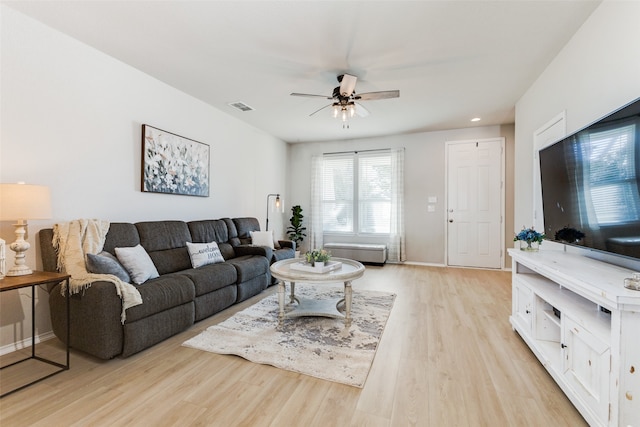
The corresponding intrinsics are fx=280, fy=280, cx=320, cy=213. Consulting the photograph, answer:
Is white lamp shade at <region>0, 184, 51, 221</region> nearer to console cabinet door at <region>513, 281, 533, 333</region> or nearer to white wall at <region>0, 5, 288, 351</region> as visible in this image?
white wall at <region>0, 5, 288, 351</region>

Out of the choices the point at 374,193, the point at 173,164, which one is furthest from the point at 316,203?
the point at 173,164

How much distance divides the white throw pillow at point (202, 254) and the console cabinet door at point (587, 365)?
321 centimetres

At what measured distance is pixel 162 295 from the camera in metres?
2.30

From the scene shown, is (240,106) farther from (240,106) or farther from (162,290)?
(162,290)

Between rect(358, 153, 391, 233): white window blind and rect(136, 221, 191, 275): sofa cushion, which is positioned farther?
rect(358, 153, 391, 233): white window blind

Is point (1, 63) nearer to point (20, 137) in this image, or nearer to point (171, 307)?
point (20, 137)

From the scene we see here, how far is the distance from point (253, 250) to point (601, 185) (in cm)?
351

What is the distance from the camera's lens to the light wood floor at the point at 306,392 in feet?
4.92

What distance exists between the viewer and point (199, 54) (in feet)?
9.27

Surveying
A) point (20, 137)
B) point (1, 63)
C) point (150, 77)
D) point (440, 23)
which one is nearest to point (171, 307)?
point (20, 137)

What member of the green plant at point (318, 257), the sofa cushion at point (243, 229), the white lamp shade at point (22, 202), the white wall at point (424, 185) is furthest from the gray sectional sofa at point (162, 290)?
the white wall at point (424, 185)

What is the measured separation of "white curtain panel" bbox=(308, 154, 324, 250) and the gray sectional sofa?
2.35 metres

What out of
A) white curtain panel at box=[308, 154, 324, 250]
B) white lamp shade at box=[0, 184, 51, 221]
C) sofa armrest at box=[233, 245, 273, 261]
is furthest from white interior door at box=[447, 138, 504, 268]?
white lamp shade at box=[0, 184, 51, 221]

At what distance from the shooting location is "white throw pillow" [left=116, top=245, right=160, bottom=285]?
2479 mm
